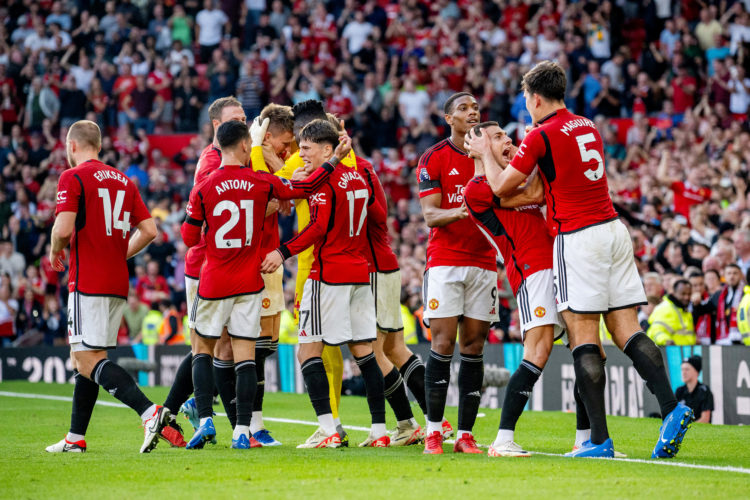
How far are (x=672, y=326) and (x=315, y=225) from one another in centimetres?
709

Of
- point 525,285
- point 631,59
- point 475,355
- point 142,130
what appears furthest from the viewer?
point 142,130

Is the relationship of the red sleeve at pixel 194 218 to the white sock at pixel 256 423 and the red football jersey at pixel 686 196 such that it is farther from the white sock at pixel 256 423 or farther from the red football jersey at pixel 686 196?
the red football jersey at pixel 686 196

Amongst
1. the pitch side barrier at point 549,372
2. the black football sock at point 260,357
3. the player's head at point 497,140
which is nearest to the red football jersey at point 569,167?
the player's head at point 497,140

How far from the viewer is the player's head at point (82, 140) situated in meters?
8.93

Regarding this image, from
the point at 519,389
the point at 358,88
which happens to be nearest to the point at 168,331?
the point at 358,88

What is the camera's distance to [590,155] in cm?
757

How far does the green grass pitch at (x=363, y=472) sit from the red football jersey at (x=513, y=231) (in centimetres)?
137

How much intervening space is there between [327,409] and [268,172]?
1965 mm

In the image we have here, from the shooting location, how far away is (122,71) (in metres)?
26.8

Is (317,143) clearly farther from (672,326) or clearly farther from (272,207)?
(672,326)

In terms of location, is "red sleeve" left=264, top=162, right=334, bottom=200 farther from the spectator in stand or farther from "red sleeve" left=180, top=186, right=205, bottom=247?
the spectator in stand

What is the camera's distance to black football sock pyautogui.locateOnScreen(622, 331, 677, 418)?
7466 millimetres

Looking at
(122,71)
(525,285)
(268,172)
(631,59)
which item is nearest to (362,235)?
(268,172)

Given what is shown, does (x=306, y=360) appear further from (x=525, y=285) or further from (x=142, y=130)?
(x=142, y=130)
